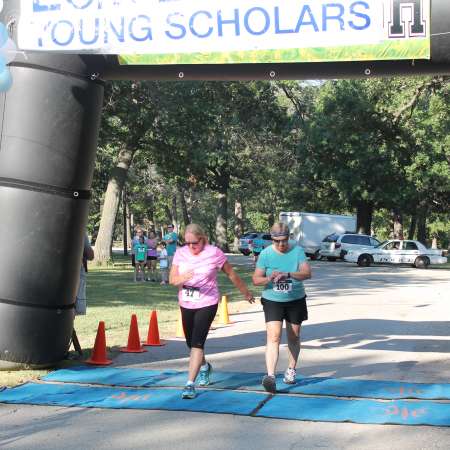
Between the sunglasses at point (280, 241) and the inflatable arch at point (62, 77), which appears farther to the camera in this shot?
the inflatable arch at point (62, 77)

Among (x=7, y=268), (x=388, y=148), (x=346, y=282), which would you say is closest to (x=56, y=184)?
(x=7, y=268)

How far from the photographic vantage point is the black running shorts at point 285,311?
8195 millimetres

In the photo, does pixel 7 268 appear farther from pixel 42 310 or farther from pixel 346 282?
pixel 346 282

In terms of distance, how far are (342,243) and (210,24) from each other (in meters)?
33.0

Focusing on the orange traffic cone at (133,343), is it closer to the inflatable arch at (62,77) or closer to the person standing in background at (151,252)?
the inflatable arch at (62,77)

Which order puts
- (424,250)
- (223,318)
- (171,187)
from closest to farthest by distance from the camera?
(223,318) < (424,250) < (171,187)

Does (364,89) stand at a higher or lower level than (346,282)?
higher

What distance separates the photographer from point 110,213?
3453 centimetres

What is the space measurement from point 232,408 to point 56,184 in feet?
10.9

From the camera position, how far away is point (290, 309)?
27.2 feet

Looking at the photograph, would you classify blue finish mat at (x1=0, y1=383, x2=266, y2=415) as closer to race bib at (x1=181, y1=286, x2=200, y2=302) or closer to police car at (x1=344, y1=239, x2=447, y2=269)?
race bib at (x1=181, y1=286, x2=200, y2=302)

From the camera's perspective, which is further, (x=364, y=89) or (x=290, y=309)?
(x=364, y=89)

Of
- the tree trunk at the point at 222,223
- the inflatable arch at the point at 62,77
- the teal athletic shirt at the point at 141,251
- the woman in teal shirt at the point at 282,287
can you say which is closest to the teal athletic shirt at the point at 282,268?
the woman in teal shirt at the point at 282,287

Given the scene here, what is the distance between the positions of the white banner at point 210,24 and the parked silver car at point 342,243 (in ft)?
103
